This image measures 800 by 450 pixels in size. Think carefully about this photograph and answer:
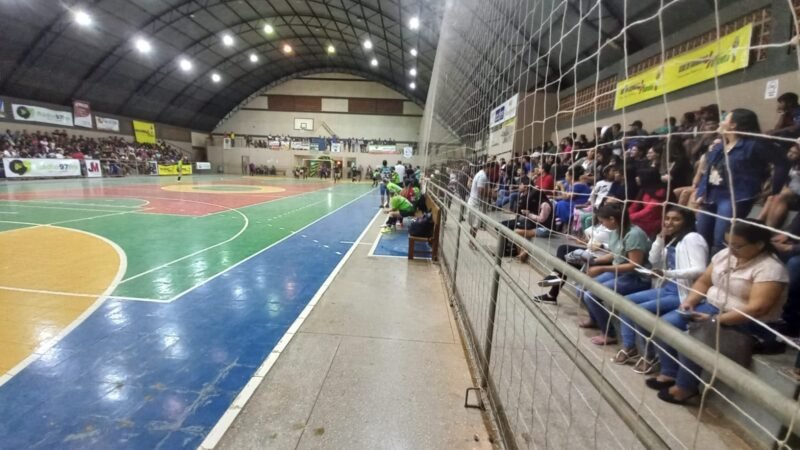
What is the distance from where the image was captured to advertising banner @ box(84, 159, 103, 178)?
2189cm

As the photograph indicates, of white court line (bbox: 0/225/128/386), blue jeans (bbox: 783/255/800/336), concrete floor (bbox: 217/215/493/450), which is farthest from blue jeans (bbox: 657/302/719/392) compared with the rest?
white court line (bbox: 0/225/128/386)

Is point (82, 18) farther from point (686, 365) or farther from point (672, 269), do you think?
point (686, 365)

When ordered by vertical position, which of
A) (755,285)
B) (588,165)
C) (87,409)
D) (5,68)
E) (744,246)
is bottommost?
(87,409)

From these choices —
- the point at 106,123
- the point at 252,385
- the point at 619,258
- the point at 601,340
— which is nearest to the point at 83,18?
the point at 106,123

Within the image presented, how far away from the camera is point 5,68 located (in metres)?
18.8

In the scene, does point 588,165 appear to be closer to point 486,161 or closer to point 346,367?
point 486,161

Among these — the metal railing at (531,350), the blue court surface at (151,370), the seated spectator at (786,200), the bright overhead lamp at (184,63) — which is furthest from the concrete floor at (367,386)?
the bright overhead lamp at (184,63)

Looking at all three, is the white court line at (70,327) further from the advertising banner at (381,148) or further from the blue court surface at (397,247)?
the advertising banner at (381,148)

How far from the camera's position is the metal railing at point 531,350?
0.79 m

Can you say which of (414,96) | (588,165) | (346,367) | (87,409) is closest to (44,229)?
(87,409)

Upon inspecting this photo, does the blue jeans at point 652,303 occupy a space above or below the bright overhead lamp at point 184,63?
below

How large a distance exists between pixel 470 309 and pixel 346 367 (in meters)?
1.52

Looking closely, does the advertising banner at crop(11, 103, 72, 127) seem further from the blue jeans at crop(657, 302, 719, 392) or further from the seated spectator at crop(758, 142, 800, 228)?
the seated spectator at crop(758, 142, 800, 228)

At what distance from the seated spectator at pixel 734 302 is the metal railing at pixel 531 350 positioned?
1.16ft
